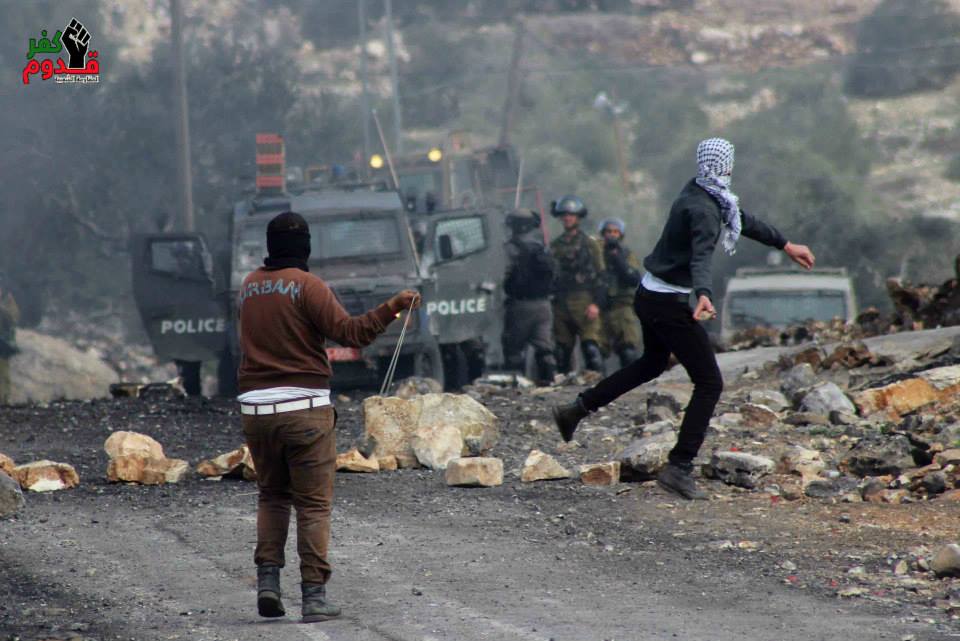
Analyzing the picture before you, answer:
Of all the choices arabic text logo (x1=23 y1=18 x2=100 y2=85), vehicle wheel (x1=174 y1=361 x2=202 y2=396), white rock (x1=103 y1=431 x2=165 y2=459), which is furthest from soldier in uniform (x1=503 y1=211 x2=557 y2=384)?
arabic text logo (x1=23 y1=18 x2=100 y2=85)

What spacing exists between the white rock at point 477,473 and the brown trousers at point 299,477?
2768 mm

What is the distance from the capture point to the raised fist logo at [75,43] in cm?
3432

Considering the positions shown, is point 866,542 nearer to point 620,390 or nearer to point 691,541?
point 691,541

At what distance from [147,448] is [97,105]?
29.0 meters

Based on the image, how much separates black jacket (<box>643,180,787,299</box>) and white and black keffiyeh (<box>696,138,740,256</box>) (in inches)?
1.6

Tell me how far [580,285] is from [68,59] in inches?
930

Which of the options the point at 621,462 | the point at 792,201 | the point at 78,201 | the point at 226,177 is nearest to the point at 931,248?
the point at 792,201

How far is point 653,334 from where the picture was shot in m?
7.31

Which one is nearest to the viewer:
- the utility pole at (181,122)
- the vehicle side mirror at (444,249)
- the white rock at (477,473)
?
the white rock at (477,473)

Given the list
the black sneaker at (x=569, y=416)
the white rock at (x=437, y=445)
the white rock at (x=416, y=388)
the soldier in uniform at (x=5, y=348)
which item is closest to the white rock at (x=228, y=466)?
the white rock at (x=437, y=445)

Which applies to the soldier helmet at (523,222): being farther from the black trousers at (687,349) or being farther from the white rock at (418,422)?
the black trousers at (687,349)

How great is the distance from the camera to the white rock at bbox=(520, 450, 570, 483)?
8188 mm

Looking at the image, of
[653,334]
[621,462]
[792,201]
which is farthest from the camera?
[792,201]

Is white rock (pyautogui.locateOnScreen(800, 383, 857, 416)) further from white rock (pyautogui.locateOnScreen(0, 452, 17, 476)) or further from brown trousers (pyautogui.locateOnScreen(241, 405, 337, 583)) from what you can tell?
brown trousers (pyautogui.locateOnScreen(241, 405, 337, 583))
